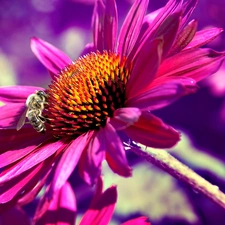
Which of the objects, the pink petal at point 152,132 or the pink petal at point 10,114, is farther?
the pink petal at point 10,114

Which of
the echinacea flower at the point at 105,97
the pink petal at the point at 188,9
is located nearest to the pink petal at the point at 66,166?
the echinacea flower at the point at 105,97

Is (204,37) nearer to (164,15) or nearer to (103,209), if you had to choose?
(164,15)

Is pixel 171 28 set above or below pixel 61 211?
above

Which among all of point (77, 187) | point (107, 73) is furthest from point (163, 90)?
point (77, 187)

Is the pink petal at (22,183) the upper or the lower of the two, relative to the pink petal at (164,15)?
lower

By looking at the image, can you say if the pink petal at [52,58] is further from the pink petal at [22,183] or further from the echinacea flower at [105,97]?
the pink petal at [22,183]

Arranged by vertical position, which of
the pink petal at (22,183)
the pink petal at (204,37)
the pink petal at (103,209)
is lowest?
the pink petal at (103,209)

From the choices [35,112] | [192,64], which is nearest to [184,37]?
[192,64]
